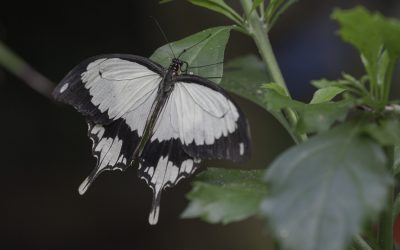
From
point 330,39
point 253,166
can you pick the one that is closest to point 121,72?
point 253,166

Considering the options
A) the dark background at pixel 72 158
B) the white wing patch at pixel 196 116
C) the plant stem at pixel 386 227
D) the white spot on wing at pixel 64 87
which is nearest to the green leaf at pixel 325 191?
the plant stem at pixel 386 227

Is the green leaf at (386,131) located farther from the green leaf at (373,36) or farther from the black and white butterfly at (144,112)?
the black and white butterfly at (144,112)

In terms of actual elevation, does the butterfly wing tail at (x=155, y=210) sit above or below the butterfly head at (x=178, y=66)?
below

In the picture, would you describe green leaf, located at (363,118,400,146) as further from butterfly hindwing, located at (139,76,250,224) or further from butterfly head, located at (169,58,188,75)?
butterfly head, located at (169,58,188,75)

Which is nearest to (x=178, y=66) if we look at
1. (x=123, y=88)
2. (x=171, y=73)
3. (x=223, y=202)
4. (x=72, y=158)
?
(x=171, y=73)

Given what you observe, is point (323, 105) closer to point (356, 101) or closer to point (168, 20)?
point (356, 101)
